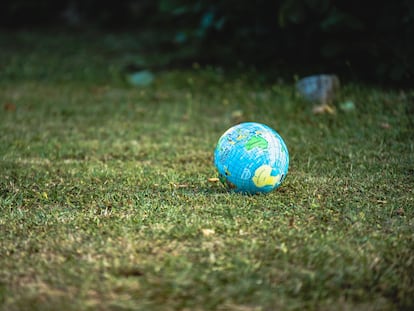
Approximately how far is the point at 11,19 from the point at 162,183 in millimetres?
11553

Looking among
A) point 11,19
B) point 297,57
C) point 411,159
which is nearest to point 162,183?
point 411,159

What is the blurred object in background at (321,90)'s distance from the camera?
20.2ft

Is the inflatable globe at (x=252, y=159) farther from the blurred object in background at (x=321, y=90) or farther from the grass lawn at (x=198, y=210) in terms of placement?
the blurred object in background at (x=321, y=90)

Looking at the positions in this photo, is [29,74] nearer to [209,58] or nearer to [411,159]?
[209,58]

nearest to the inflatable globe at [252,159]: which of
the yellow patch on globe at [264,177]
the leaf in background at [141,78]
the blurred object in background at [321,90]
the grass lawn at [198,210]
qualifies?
the yellow patch on globe at [264,177]

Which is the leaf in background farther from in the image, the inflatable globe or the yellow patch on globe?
the yellow patch on globe

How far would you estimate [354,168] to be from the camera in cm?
425

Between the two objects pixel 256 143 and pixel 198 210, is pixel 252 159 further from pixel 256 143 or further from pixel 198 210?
pixel 198 210

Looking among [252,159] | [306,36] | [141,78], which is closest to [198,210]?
[252,159]

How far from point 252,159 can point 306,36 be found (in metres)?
4.47

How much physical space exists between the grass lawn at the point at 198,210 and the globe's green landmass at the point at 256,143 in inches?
13.3

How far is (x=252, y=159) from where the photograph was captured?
3.33 metres

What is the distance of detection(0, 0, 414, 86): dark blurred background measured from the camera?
6.31 m

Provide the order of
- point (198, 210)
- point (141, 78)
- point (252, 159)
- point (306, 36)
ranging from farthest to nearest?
1. point (141, 78)
2. point (306, 36)
3. point (252, 159)
4. point (198, 210)
